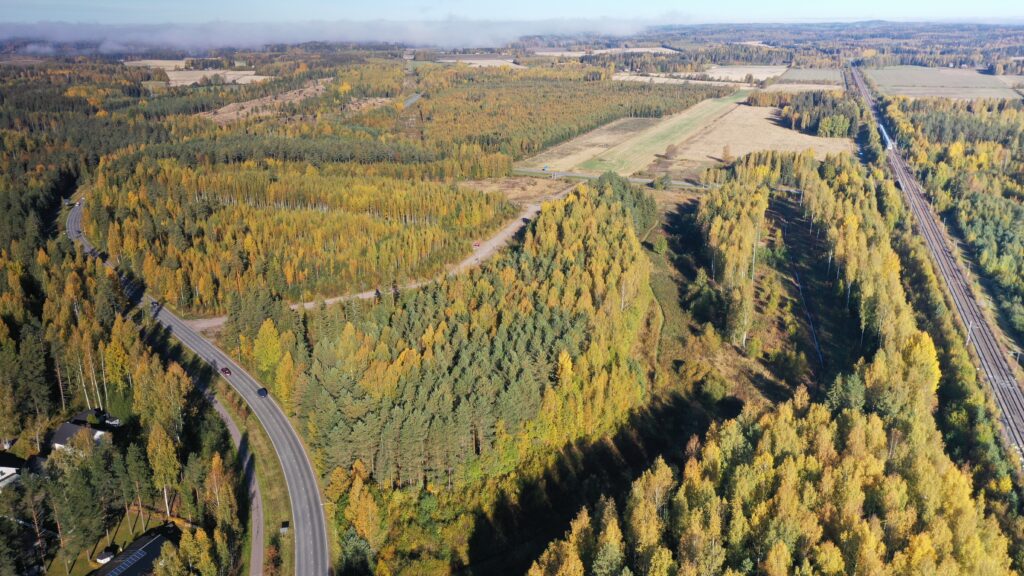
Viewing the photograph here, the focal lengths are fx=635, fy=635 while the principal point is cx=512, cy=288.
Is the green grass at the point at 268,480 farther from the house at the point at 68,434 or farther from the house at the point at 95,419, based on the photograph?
the house at the point at 68,434

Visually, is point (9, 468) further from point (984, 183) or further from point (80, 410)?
point (984, 183)

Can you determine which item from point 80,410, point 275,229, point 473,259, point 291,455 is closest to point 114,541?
point 291,455

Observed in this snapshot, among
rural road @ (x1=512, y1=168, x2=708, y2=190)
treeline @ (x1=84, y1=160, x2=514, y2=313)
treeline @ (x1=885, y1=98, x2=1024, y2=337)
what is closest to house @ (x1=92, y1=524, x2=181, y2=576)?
treeline @ (x1=84, y1=160, x2=514, y2=313)

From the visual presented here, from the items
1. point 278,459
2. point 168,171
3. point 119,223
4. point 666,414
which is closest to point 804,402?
point 666,414

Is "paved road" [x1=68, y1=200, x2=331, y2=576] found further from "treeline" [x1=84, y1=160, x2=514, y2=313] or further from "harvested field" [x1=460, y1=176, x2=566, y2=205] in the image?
"harvested field" [x1=460, y1=176, x2=566, y2=205]

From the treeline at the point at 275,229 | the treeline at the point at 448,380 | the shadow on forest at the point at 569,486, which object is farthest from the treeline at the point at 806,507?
the treeline at the point at 275,229
